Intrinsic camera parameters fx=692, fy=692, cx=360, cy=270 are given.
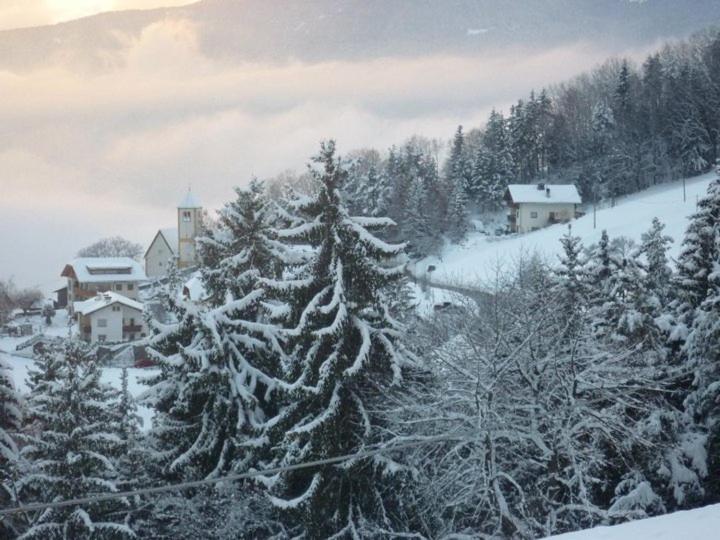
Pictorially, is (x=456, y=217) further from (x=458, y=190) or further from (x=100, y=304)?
(x=100, y=304)

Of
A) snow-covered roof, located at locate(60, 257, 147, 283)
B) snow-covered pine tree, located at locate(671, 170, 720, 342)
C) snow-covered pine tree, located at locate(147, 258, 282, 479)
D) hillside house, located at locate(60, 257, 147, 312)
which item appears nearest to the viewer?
snow-covered pine tree, located at locate(147, 258, 282, 479)

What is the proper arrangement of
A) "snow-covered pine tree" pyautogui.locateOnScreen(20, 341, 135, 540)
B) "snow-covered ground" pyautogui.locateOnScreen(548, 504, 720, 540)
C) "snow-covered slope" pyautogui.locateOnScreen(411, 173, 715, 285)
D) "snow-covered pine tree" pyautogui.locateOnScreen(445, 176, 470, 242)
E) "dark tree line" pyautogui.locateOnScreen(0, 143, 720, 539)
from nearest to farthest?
"snow-covered ground" pyautogui.locateOnScreen(548, 504, 720, 540) → "dark tree line" pyautogui.locateOnScreen(0, 143, 720, 539) → "snow-covered pine tree" pyautogui.locateOnScreen(20, 341, 135, 540) → "snow-covered slope" pyautogui.locateOnScreen(411, 173, 715, 285) → "snow-covered pine tree" pyautogui.locateOnScreen(445, 176, 470, 242)

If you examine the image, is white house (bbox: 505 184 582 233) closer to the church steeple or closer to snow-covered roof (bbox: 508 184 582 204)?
snow-covered roof (bbox: 508 184 582 204)

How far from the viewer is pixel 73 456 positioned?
47.5ft

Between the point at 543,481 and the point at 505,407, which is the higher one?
the point at 505,407

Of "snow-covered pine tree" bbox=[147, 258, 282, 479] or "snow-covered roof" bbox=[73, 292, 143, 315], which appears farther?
"snow-covered roof" bbox=[73, 292, 143, 315]

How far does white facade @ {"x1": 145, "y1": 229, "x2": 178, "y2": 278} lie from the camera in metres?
76.2

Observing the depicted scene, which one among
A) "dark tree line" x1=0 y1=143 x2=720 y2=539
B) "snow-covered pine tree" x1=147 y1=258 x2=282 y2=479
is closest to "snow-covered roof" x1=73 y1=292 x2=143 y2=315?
"dark tree line" x1=0 y1=143 x2=720 y2=539

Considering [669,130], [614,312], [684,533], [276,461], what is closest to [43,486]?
[276,461]

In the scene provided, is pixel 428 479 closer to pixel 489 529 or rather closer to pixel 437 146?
pixel 489 529

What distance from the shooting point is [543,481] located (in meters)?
13.1

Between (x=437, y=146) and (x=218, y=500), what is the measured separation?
112 m

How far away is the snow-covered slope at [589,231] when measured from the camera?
50844 millimetres

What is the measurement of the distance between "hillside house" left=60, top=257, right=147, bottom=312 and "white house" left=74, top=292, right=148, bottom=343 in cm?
694
